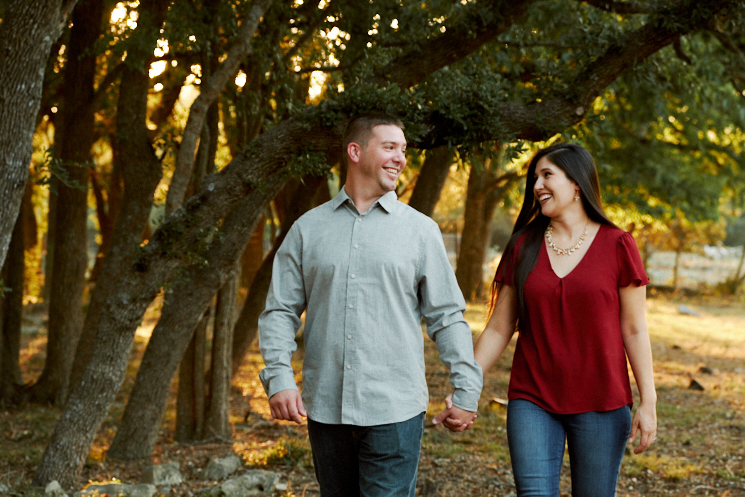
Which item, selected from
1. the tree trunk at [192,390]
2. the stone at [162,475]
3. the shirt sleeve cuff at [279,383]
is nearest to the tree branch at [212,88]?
the stone at [162,475]

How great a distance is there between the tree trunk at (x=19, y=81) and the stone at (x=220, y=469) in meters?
2.60

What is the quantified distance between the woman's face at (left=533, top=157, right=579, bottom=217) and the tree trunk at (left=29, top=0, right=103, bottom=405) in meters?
6.69

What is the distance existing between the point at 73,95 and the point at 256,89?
2.90 m

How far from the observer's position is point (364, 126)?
117 inches

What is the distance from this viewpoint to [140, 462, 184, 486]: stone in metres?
5.71

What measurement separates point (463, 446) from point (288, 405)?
4905 millimetres

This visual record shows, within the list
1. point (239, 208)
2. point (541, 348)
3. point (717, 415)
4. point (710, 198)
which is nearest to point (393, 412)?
point (541, 348)

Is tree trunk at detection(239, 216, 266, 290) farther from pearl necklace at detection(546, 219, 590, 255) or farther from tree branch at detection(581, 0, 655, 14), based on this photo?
pearl necklace at detection(546, 219, 590, 255)

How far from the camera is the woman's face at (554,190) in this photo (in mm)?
3182

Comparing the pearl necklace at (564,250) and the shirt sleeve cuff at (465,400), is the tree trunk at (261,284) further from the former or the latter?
the shirt sleeve cuff at (465,400)

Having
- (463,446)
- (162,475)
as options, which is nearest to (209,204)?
(162,475)

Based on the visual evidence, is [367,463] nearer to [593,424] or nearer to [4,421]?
[593,424]

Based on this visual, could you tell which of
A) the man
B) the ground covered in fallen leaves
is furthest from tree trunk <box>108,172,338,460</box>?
the man

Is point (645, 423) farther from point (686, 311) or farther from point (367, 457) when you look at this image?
point (686, 311)
